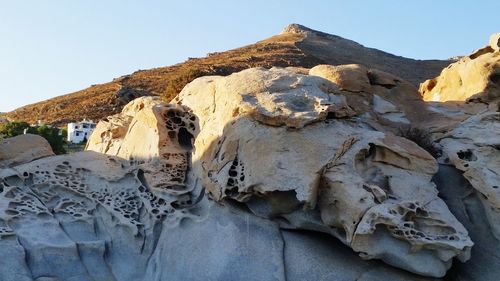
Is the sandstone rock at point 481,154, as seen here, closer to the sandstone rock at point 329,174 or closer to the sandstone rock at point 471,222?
the sandstone rock at point 471,222

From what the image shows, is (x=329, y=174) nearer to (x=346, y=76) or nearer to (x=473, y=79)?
(x=346, y=76)

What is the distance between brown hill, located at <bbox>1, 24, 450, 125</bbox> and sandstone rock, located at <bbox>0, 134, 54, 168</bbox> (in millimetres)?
17434

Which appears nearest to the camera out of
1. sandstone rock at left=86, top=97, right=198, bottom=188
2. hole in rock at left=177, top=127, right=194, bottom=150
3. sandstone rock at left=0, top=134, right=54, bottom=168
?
sandstone rock at left=86, top=97, right=198, bottom=188

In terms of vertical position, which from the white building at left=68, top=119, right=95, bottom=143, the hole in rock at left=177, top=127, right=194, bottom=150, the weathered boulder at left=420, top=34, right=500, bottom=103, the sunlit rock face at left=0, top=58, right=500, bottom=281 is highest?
the weathered boulder at left=420, top=34, right=500, bottom=103

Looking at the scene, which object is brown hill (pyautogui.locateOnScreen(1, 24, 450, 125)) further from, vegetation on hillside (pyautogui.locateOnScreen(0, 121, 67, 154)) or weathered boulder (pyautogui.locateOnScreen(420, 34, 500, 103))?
weathered boulder (pyautogui.locateOnScreen(420, 34, 500, 103))

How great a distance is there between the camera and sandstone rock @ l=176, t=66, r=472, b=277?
731 cm

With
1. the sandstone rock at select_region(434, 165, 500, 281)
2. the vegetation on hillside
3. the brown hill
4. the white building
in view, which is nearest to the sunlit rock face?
the sandstone rock at select_region(434, 165, 500, 281)

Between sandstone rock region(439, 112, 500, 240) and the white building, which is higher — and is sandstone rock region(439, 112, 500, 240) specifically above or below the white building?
above

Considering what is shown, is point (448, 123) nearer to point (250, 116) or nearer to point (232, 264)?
point (250, 116)

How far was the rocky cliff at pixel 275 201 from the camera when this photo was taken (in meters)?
7.50

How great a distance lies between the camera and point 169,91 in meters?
16.5

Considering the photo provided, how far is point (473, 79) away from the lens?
11.2 m

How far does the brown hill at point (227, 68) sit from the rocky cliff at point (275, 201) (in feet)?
64.6

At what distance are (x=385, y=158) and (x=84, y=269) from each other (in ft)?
13.7
